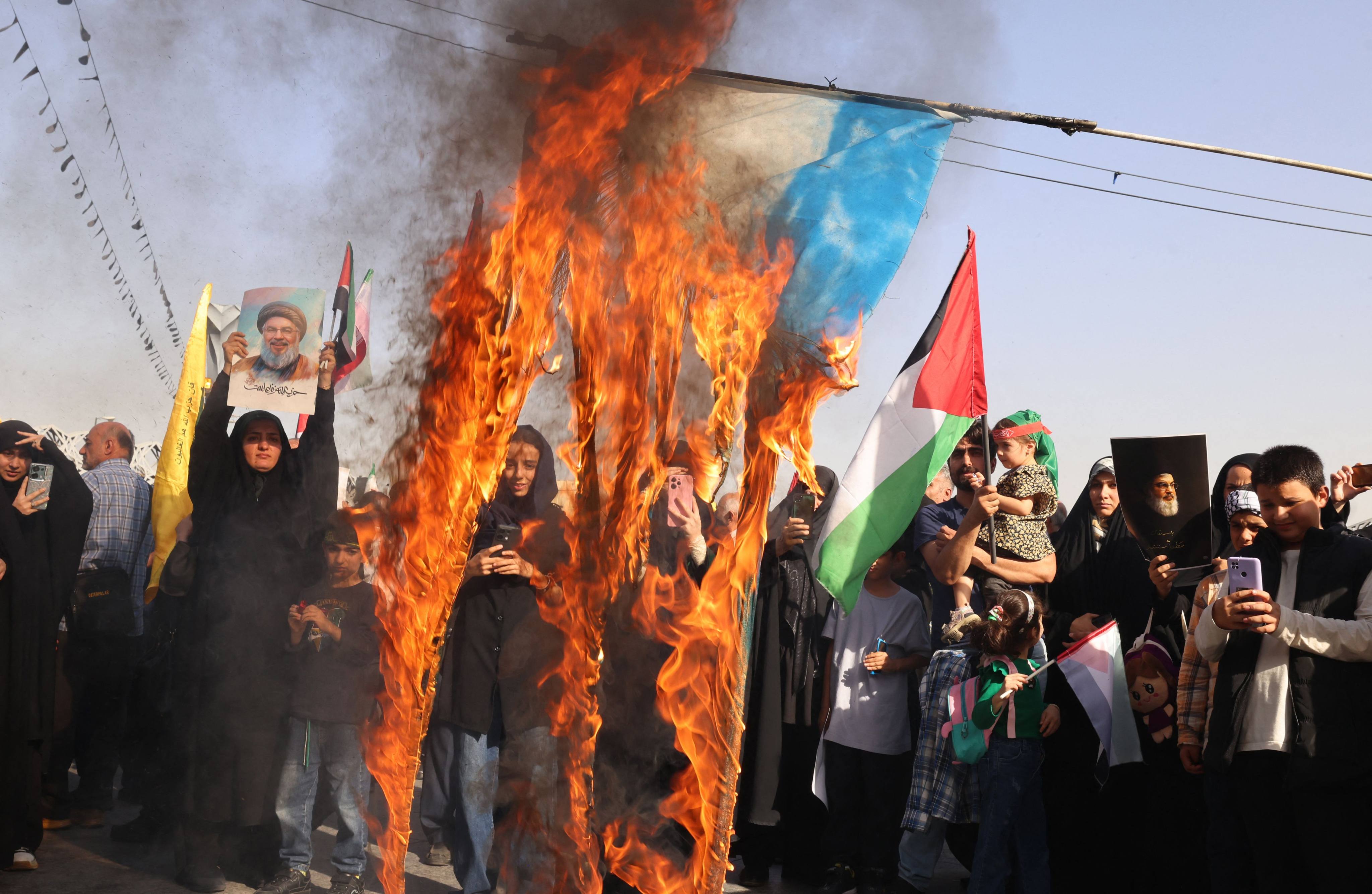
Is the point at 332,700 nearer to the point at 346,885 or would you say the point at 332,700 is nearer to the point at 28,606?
the point at 346,885

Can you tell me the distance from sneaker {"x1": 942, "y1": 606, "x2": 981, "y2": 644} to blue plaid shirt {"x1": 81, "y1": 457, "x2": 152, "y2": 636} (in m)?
4.93

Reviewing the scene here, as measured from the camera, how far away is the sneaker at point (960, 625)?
556 cm

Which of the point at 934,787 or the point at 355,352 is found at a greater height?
the point at 355,352

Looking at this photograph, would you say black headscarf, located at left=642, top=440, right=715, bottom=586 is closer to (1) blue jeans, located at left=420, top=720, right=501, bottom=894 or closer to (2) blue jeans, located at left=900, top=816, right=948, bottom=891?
(1) blue jeans, located at left=420, top=720, right=501, bottom=894

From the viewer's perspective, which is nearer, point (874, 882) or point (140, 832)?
point (874, 882)

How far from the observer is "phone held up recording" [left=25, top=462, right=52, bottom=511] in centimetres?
→ 605

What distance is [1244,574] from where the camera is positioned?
4.07 metres

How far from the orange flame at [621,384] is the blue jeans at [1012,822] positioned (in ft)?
4.48

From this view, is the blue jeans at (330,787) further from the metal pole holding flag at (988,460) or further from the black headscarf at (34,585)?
the metal pole holding flag at (988,460)

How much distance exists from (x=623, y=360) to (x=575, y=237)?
20.5 inches

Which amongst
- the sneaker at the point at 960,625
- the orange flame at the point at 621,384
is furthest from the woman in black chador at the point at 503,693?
the sneaker at the point at 960,625

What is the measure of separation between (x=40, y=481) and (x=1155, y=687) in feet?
18.5

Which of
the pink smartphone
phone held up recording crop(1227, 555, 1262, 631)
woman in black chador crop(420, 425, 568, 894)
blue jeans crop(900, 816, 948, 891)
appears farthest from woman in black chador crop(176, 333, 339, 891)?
phone held up recording crop(1227, 555, 1262, 631)

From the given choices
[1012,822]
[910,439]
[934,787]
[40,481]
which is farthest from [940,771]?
[40,481]
